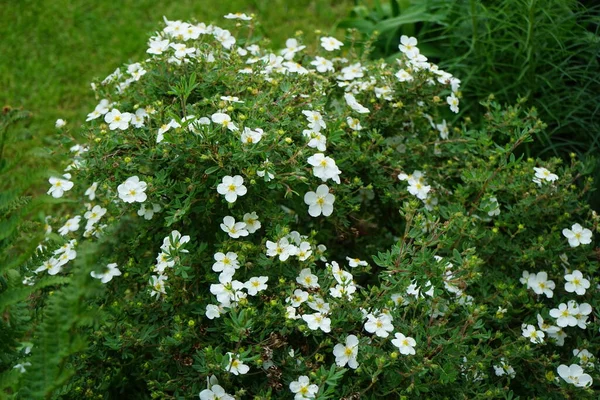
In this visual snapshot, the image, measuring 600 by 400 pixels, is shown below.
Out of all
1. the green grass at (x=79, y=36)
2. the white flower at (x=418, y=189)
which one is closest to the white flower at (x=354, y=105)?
the white flower at (x=418, y=189)

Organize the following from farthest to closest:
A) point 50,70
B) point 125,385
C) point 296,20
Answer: point 296,20 < point 50,70 < point 125,385

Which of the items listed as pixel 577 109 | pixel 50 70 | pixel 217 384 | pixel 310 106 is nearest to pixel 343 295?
pixel 217 384

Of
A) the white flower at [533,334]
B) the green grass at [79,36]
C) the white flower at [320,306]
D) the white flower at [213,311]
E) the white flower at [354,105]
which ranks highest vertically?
the white flower at [354,105]

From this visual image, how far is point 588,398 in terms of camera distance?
2.12 meters

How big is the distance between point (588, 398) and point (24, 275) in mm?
1740

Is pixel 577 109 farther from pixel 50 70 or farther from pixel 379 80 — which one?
pixel 50 70

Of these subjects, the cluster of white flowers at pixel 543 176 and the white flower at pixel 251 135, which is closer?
the white flower at pixel 251 135

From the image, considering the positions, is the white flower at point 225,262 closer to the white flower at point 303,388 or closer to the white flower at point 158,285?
the white flower at point 158,285

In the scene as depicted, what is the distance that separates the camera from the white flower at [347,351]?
1933 millimetres

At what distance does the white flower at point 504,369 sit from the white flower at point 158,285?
103 cm

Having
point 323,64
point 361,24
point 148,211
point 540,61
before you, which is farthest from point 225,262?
point 361,24

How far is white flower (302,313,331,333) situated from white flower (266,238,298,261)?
0.64 feet

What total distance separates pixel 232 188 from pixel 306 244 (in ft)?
0.90

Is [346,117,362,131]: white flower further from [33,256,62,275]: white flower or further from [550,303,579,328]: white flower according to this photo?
[33,256,62,275]: white flower
